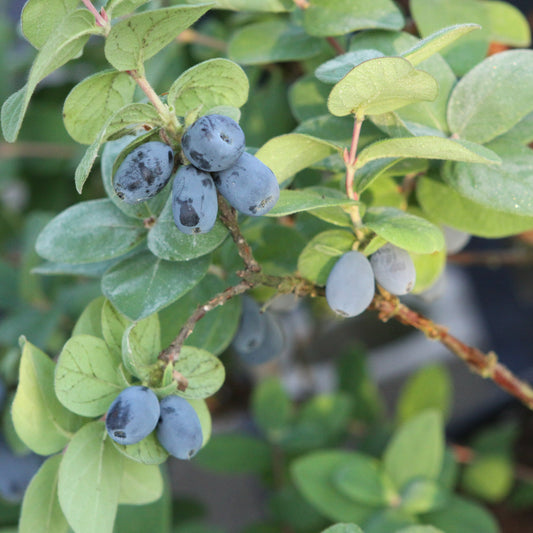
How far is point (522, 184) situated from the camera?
48cm

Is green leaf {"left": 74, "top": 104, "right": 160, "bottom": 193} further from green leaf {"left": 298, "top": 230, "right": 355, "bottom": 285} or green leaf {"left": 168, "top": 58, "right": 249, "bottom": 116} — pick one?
green leaf {"left": 298, "top": 230, "right": 355, "bottom": 285}

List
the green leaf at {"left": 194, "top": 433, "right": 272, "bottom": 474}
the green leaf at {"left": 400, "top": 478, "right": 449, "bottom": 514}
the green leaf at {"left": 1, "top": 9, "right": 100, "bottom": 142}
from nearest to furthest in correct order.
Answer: the green leaf at {"left": 1, "top": 9, "right": 100, "bottom": 142} → the green leaf at {"left": 400, "top": 478, "right": 449, "bottom": 514} → the green leaf at {"left": 194, "top": 433, "right": 272, "bottom": 474}

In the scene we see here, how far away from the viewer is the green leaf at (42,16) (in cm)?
41

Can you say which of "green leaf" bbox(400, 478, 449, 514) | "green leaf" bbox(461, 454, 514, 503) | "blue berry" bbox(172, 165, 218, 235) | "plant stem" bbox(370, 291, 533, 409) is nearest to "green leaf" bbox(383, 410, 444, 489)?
"green leaf" bbox(400, 478, 449, 514)

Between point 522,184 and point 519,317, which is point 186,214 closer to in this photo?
point 522,184

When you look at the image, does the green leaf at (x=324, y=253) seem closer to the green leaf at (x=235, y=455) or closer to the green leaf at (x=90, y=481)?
the green leaf at (x=90, y=481)

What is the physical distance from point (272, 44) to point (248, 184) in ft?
1.08

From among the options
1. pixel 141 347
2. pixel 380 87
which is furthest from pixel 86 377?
pixel 380 87

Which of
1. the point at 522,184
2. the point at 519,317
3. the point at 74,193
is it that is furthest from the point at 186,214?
the point at 519,317

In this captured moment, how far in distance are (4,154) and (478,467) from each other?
1098mm

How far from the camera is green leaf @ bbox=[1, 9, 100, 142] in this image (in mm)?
358

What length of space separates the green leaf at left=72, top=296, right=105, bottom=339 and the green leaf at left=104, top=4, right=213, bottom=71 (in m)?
0.20

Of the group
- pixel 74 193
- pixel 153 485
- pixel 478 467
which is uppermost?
pixel 153 485

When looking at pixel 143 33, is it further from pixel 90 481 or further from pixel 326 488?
pixel 326 488
